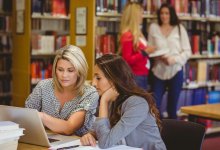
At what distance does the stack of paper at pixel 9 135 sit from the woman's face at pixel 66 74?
0.73m

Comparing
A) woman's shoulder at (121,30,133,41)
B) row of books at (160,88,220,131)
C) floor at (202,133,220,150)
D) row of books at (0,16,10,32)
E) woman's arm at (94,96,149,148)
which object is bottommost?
floor at (202,133,220,150)

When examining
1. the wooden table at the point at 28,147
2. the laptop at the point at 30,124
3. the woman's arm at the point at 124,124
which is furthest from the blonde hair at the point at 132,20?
the wooden table at the point at 28,147

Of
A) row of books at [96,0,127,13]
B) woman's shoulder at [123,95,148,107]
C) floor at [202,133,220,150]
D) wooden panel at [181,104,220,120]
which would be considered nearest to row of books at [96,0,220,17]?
row of books at [96,0,127,13]

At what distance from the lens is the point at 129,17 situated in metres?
5.06

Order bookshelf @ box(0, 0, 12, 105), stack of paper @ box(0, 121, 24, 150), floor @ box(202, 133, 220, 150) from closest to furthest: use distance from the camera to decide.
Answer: stack of paper @ box(0, 121, 24, 150)
floor @ box(202, 133, 220, 150)
bookshelf @ box(0, 0, 12, 105)

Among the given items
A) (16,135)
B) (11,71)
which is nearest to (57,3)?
(11,71)

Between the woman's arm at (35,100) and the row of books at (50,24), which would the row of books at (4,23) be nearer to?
the row of books at (50,24)

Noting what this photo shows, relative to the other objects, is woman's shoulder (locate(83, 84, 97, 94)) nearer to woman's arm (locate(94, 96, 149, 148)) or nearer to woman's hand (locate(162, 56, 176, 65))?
woman's arm (locate(94, 96, 149, 148))

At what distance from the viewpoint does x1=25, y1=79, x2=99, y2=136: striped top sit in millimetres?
2818

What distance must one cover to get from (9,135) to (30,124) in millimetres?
205

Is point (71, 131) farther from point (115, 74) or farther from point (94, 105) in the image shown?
point (115, 74)

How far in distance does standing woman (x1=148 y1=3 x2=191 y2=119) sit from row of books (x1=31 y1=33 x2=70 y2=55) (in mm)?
1173

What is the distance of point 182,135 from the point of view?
8.82ft

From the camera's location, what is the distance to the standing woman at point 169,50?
546cm
